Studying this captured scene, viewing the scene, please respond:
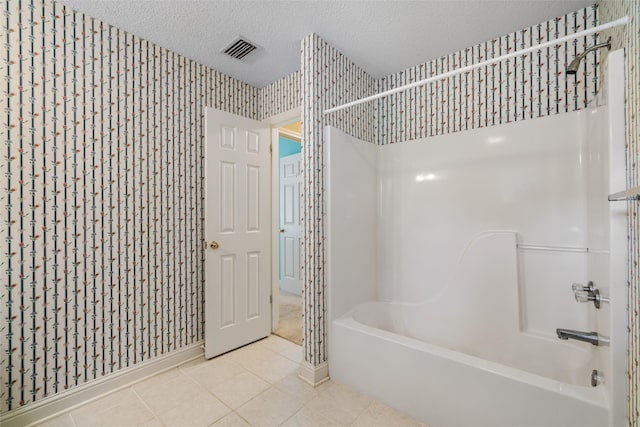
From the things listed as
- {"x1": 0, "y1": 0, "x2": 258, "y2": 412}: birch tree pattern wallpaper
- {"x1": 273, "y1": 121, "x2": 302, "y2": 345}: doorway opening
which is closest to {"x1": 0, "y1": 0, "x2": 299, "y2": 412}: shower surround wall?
{"x1": 0, "y1": 0, "x2": 258, "y2": 412}: birch tree pattern wallpaper

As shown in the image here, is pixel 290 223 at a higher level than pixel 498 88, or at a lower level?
lower

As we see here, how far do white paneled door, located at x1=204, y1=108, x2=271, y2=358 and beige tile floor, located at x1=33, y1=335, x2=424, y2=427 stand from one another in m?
0.37

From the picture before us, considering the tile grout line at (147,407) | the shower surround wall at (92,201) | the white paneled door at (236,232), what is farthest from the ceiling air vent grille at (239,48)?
the tile grout line at (147,407)

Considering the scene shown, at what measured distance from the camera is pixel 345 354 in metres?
1.86

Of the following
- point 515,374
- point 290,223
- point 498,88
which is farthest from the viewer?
point 290,223

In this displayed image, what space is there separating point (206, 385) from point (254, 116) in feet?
7.54

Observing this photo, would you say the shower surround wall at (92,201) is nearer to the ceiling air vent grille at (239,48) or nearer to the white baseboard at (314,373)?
the ceiling air vent grille at (239,48)

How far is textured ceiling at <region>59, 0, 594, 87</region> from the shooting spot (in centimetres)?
168

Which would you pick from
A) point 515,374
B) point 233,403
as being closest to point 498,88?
point 515,374

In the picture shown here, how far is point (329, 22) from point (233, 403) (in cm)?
249

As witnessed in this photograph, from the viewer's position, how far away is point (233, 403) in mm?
1679

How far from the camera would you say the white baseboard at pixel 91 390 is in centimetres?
150

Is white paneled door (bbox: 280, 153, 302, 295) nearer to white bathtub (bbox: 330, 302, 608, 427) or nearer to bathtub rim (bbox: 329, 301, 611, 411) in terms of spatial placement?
white bathtub (bbox: 330, 302, 608, 427)

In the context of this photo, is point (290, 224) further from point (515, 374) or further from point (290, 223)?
point (515, 374)
